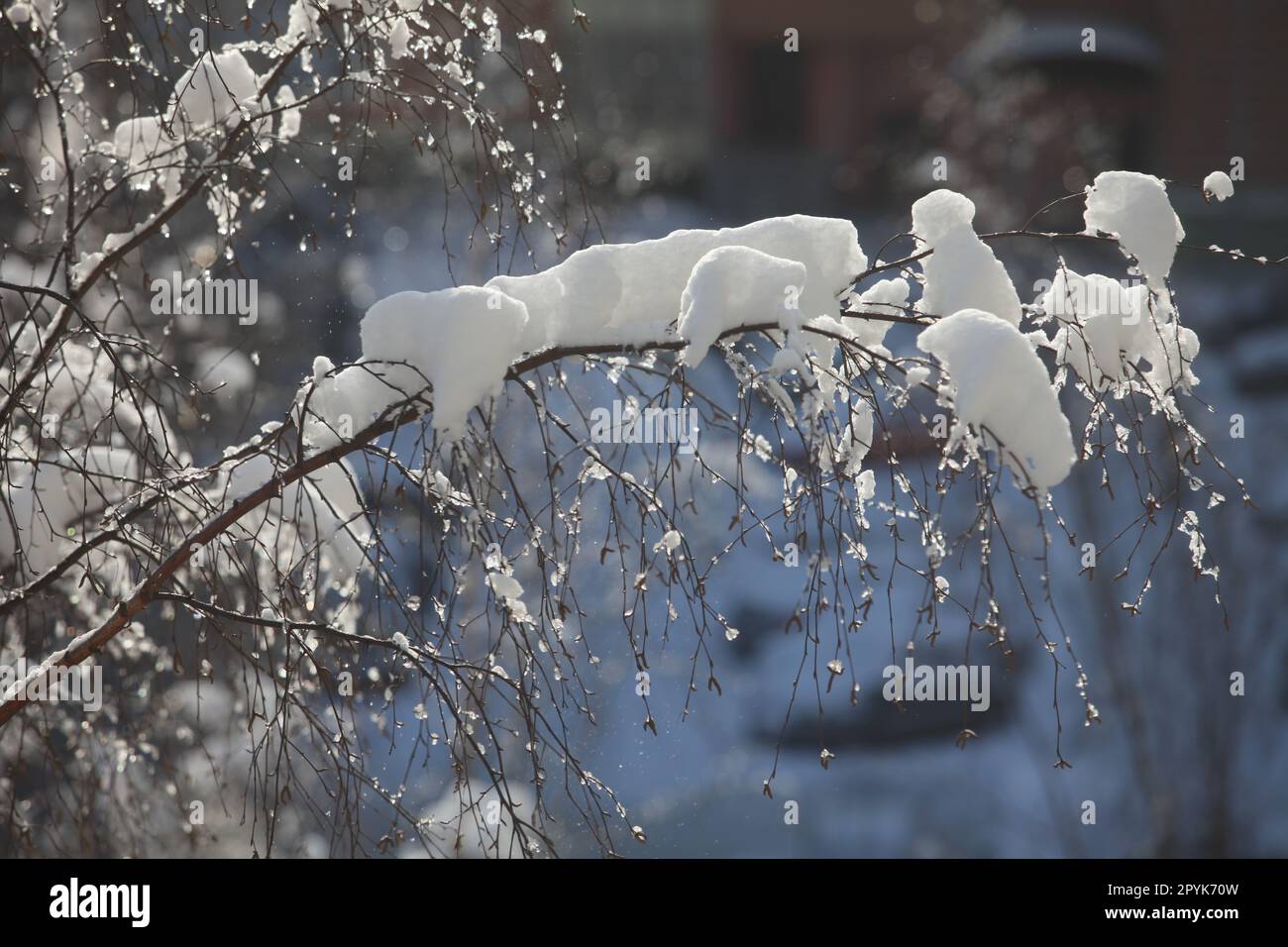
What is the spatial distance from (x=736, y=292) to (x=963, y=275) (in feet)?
1.13

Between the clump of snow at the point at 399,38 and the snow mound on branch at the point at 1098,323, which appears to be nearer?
the snow mound on branch at the point at 1098,323

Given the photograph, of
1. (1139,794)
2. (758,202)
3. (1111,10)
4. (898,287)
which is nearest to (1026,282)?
(1139,794)

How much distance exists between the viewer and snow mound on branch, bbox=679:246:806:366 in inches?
70.0

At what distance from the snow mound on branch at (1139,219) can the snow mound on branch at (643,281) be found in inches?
14.8

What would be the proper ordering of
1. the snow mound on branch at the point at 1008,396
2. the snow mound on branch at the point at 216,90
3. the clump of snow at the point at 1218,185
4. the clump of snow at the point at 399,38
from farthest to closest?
the snow mound on branch at the point at 216,90 < the clump of snow at the point at 399,38 < the clump of snow at the point at 1218,185 < the snow mound on branch at the point at 1008,396

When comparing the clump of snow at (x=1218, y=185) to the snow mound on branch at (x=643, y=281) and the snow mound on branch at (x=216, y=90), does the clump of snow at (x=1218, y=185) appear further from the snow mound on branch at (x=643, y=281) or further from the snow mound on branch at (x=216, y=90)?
the snow mound on branch at (x=216, y=90)

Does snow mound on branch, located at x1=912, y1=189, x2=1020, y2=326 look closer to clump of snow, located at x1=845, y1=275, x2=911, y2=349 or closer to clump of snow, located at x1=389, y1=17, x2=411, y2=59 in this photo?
clump of snow, located at x1=845, y1=275, x2=911, y2=349

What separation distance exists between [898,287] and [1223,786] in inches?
326

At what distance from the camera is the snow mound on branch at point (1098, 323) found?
1.87 metres

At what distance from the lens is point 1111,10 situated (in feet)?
49.0

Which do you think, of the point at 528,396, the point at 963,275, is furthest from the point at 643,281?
the point at 963,275

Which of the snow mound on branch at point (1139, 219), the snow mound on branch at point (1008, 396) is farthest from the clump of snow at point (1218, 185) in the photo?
the snow mound on branch at point (1008, 396)

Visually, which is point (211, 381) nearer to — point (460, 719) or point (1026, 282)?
point (460, 719)
